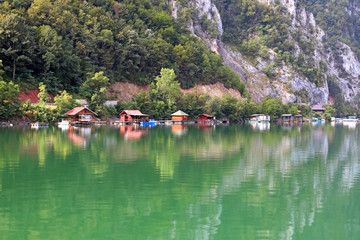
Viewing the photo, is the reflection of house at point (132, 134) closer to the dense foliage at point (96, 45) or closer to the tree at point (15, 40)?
the dense foliage at point (96, 45)

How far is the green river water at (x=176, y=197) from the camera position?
47.4ft

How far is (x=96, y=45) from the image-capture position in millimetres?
113750

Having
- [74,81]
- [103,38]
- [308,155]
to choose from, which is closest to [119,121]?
[74,81]

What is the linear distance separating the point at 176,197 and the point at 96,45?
330 feet

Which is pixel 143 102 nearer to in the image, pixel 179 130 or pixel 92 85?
pixel 92 85

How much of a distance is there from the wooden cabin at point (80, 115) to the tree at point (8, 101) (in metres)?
11.5

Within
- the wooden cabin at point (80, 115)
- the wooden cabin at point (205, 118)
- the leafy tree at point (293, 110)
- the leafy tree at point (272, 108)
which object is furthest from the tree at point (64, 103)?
the leafy tree at point (293, 110)

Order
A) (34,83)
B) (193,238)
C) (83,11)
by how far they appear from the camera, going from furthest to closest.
→ (83,11), (34,83), (193,238)

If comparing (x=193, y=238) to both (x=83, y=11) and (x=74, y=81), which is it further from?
(x=83, y=11)

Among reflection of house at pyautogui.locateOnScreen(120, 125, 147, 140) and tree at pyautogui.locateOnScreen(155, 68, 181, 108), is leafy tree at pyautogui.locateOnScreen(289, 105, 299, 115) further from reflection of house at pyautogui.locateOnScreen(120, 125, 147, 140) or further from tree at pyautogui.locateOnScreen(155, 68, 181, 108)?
reflection of house at pyautogui.locateOnScreen(120, 125, 147, 140)

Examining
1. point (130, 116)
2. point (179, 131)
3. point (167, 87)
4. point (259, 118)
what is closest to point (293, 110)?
point (259, 118)

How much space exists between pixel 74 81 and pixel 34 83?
1259 cm

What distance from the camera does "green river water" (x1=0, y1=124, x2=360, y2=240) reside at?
14.4 m

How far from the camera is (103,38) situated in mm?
114062
